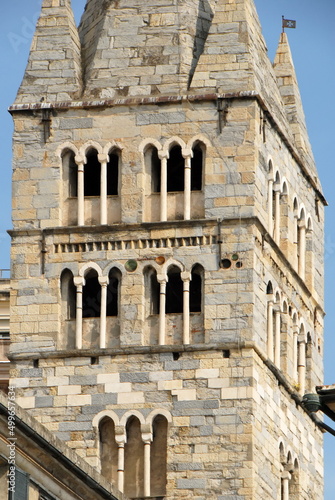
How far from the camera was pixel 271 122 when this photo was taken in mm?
62375

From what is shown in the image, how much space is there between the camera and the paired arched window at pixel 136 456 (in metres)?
58.6

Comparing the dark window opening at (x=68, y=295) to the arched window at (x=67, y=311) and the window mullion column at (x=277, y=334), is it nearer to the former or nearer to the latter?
the arched window at (x=67, y=311)

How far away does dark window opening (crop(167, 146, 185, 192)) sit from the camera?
61094 mm

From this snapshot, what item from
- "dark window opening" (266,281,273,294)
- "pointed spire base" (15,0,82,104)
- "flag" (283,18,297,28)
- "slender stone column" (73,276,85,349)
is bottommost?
"slender stone column" (73,276,85,349)

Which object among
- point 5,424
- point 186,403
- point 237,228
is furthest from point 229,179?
point 5,424

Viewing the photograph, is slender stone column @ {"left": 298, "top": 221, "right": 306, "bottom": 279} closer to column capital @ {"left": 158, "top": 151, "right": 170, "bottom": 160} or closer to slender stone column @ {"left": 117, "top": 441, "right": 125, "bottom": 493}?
column capital @ {"left": 158, "top": 151, "right": 170, "bottom": 160}

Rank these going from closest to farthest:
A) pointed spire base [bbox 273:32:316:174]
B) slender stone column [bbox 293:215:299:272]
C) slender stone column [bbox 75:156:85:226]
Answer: slender stone column [bbox 75:156:85:226] < slender stone column [bbox 293:215:299:272] < pointed spire base [bbox 273:32:316:174]

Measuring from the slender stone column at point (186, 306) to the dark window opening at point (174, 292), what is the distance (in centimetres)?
34

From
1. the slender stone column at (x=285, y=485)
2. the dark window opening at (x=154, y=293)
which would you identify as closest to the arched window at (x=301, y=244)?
the dark window opening at (x=154, y=293)

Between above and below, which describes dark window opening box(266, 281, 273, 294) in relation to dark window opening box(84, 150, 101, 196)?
below

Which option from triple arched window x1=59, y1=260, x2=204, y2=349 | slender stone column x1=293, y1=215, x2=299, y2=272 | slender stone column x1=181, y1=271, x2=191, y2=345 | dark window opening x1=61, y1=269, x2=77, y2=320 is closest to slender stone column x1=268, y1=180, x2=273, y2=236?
slender stone column x1=293, y1=215, x2=299, y2=272

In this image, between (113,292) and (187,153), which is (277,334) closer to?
(113,292)

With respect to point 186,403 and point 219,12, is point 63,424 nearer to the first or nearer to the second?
point 186,403

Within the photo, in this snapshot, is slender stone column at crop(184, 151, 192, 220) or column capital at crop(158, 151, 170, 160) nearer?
slender stone column at crop(184, 151, 192, 220)
